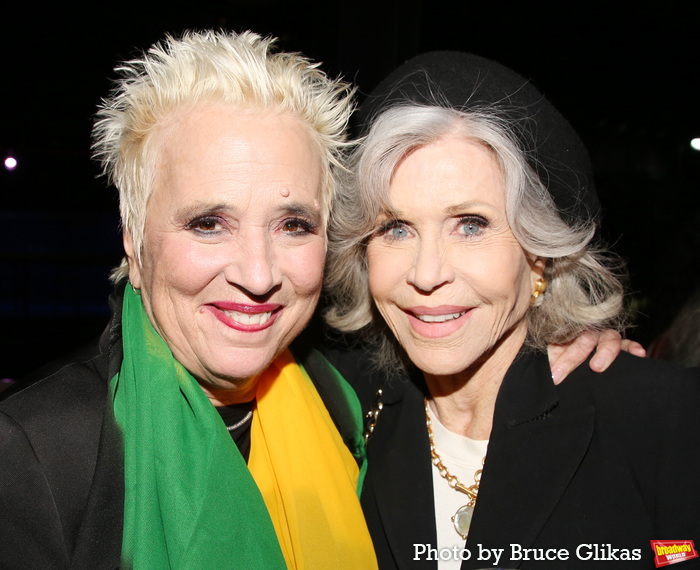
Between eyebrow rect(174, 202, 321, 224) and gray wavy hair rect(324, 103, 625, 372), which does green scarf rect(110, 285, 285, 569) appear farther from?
gray wavy hair rect(324, 103, 625, 372)

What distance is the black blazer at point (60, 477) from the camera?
1316 mm

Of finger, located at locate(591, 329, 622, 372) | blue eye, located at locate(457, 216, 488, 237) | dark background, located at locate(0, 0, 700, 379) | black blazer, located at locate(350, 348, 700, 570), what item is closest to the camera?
black blazer, located at locate(350, 348, 700, 570)

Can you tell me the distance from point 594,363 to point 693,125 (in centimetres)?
392

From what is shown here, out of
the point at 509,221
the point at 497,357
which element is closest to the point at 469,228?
the point at 509,221

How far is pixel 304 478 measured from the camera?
6.10 feet

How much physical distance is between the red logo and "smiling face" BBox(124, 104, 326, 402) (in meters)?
1.23

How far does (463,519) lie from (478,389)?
420mm

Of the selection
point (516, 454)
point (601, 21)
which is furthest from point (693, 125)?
point (516, 454)

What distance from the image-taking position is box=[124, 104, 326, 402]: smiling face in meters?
1.53

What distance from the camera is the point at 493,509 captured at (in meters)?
1.65

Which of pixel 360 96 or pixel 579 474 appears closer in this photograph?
pixel 579 474

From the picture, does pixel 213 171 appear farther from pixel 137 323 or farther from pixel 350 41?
pixel 350 41

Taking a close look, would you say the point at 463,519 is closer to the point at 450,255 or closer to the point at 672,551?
the point at 672,551

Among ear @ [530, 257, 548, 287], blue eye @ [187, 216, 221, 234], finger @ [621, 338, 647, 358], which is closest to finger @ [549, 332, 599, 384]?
finger @ [621, 338, 647, 358]
